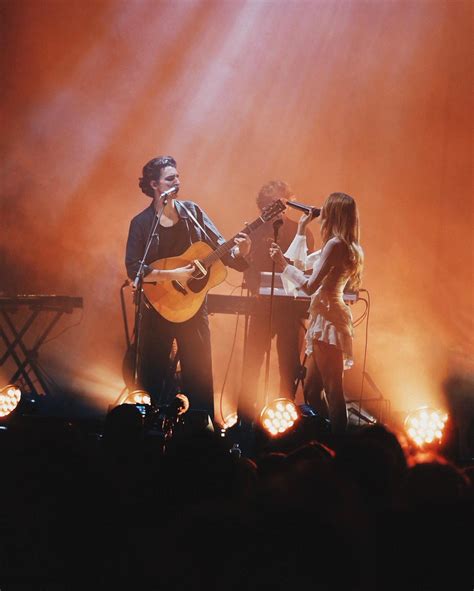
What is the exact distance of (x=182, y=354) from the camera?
197 inches

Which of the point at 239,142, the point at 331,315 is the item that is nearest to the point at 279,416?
the point at 331,315

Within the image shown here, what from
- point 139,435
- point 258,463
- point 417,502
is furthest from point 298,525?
point 139,435

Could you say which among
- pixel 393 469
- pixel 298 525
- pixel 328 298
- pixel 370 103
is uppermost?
pixel 370 103

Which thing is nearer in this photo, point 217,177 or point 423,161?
point 423,161

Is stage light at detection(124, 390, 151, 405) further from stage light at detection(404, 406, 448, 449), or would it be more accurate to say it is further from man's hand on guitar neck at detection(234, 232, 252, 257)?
stage light at detection(404, 406, 448, 449)

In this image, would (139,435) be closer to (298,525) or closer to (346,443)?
(346,443)

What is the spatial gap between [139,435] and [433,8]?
20.6 ft

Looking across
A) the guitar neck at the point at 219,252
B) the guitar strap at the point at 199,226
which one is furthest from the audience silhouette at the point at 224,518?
the guitar strap at the point at 199,226

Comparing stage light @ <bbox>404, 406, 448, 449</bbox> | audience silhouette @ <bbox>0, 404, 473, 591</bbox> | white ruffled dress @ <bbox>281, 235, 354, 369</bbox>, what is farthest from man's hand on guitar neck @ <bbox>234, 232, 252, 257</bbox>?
audience silhouette @ <bbox>0, 404, 473, 591</bbox>

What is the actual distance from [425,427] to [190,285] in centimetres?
230

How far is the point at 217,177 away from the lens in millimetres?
6910

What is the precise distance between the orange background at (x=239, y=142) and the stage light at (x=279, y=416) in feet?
9.56

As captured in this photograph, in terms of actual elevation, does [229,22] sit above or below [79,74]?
above

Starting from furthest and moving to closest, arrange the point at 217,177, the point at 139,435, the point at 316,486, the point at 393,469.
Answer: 1. the point at 217,177
2. the point at 139,435
3. the point at 393,469
4. the point at 316,486
